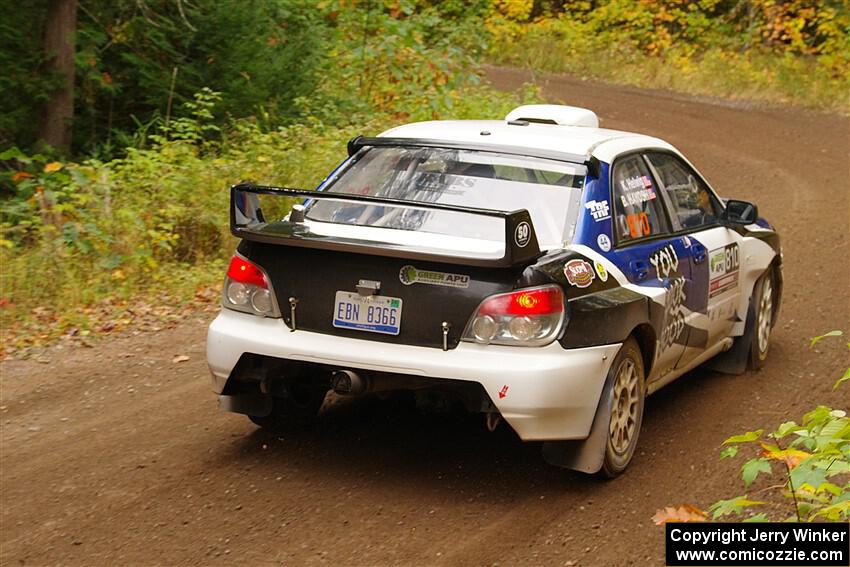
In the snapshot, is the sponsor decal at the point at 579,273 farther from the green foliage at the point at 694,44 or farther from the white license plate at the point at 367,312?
the green foliage at the point at 694,44

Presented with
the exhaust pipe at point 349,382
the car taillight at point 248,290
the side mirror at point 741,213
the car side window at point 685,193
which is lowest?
the exhaust pipe at point 349,382

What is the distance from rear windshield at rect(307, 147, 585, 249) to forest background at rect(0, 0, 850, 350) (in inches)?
133

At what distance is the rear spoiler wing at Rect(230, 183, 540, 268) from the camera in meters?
5.30

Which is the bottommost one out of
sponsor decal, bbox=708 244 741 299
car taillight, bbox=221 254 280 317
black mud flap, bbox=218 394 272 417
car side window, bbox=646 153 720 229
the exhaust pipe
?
black mud flap, bbox=218 394 272 417

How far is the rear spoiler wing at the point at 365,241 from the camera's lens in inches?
209

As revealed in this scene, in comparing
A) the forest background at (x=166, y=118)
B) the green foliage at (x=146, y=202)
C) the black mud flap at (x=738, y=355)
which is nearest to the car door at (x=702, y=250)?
the black mud flap at (x=738, y=355)

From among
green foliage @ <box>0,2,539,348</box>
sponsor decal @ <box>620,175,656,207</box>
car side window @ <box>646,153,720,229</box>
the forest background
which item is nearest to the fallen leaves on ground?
sponsor decal @ <box>620,175,656,207</box>

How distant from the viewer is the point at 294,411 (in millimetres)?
6723

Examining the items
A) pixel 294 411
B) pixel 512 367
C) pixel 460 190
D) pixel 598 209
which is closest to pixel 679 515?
pixel 512 367

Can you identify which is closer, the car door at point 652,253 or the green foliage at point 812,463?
the green foliage at point 812,463

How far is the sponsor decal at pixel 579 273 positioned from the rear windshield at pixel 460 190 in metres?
0.20

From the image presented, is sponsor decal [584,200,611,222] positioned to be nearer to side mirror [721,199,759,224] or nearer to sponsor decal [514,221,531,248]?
sponsor decal [514,221,531,248]

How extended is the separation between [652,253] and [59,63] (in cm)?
867

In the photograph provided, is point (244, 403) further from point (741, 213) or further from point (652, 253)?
point (741, 213)
